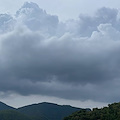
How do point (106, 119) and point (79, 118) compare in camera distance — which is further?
point (79, 118)

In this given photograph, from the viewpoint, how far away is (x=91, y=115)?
6683 inches

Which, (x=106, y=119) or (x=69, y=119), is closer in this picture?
(x=106, y=119)

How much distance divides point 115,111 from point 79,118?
91.9ft

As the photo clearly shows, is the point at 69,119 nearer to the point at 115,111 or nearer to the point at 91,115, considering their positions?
the point at 91,115

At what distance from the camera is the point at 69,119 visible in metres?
174

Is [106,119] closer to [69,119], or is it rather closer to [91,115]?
[91,115]

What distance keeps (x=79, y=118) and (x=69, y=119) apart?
27.9 ft

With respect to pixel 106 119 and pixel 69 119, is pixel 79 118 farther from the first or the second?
pixel 106 119

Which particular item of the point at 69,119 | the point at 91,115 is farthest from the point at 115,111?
the point at 69,119

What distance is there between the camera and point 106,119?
156125 millimetres

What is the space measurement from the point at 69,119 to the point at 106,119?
97.7 feet

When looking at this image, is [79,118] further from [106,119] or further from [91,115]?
[106,119]

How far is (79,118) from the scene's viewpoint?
554 feet

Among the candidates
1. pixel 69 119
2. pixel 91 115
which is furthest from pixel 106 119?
pixel 69 119
